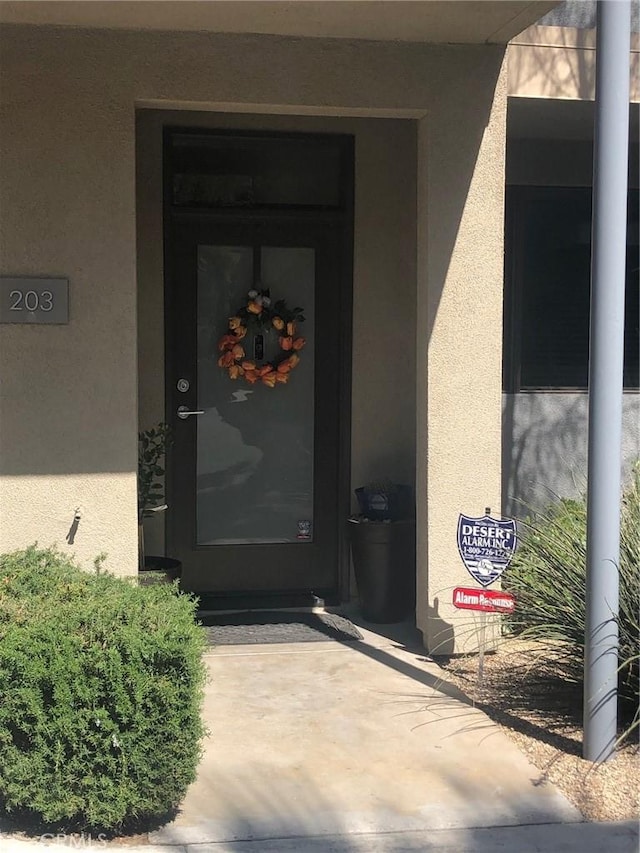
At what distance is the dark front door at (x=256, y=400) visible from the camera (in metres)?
6.15

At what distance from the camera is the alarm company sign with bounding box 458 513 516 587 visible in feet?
15.8

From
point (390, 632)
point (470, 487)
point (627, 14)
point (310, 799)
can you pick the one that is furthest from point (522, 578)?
point (627, 14)

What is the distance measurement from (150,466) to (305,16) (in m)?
2.66

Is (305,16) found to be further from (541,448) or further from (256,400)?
(541,448)

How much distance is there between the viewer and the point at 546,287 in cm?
693

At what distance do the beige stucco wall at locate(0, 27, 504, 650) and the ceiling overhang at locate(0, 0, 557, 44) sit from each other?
9 cm

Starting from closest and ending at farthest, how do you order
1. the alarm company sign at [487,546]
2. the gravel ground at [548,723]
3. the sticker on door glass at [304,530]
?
the gravel ground at [548,723], the alarm company sign at [487,546], the sticker on door glass at [304,530]

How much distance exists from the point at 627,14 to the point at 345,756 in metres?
3.25

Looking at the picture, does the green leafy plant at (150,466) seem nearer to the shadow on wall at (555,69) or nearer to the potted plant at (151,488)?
the potted plant at (151,488)

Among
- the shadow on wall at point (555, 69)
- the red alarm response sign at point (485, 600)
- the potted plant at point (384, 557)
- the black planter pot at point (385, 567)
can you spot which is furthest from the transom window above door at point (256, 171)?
the red alarm response sign at point (485, 600)

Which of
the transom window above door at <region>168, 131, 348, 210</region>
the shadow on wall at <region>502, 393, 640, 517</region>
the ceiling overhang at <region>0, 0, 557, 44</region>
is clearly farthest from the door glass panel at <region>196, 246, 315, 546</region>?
the ceiling overhang at <region>0, 0, 557, 44</region>

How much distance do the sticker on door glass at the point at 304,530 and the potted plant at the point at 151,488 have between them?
0.92m

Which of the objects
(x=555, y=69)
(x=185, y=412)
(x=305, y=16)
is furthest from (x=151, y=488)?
(x=555, y=69)

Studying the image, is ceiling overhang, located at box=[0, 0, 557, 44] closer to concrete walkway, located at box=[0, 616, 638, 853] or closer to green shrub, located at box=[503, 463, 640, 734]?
green shrub, located at box=[503, 463, 640, 734]
